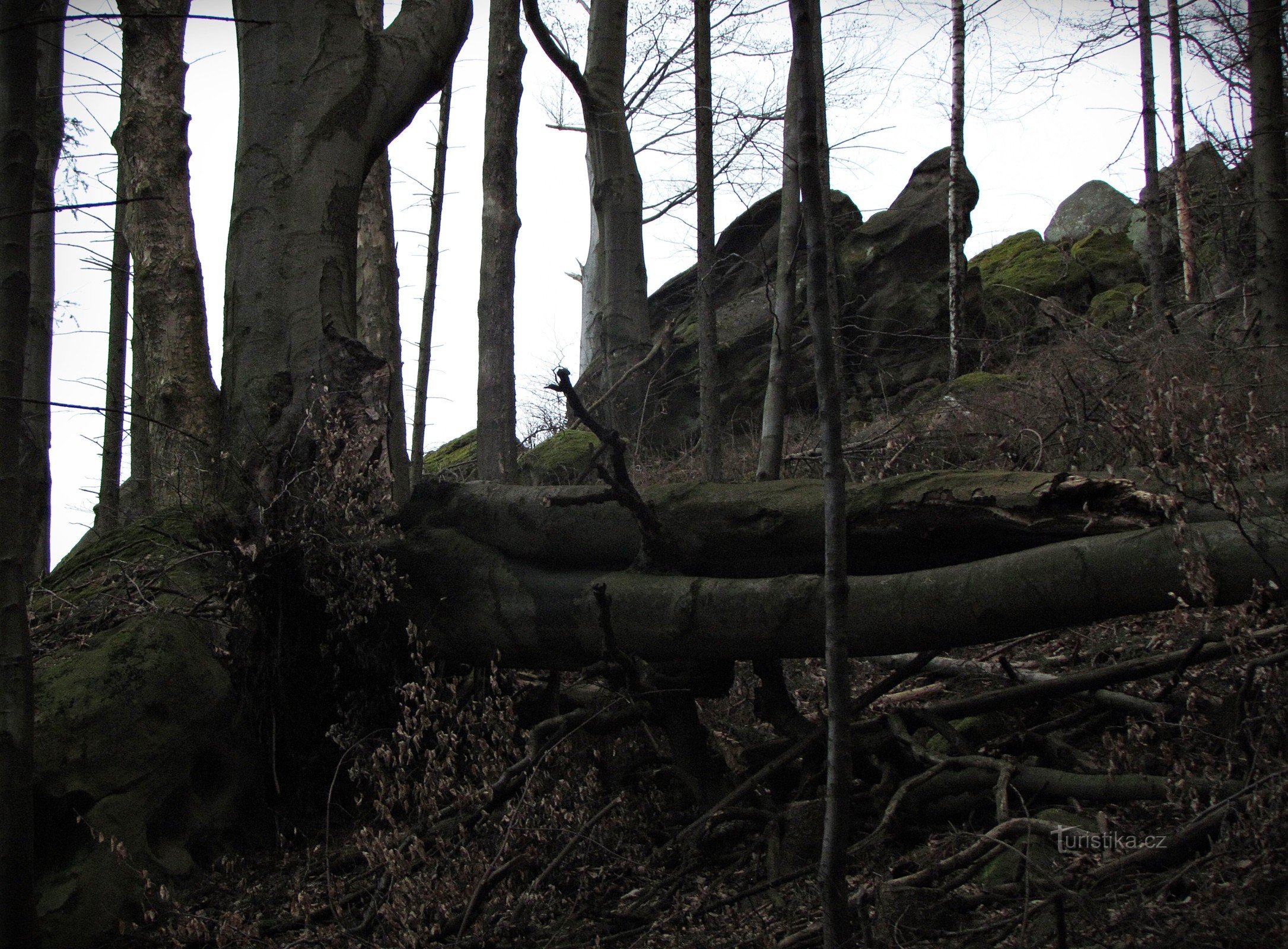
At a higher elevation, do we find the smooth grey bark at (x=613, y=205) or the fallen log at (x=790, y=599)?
the smooth grey bark at (x=613, y=205)

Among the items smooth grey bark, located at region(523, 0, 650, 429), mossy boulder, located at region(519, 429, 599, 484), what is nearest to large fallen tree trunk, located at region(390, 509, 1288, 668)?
mossy boulder, located at region(519, 429, 599, 484)

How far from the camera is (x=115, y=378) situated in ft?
42.0

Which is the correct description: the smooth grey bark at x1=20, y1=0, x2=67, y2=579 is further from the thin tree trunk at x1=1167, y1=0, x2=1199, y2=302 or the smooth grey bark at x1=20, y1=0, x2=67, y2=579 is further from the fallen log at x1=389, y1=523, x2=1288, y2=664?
the thin tree trunk at x1=1167, y1=0, x2=1199, y2=302

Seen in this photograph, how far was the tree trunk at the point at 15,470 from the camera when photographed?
126 inches

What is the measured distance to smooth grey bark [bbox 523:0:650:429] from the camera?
45.0 feet

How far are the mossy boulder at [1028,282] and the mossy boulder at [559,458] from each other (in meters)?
6.69

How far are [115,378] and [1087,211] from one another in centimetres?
2317

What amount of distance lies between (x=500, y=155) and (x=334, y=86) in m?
4.74

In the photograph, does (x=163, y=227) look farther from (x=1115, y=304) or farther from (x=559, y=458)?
(x=1115, y=304)

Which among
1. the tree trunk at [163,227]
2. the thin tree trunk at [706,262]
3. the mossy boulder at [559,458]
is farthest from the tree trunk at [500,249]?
the tree trunk at [163,227]

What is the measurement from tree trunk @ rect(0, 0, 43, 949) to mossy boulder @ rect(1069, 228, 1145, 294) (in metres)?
16.6

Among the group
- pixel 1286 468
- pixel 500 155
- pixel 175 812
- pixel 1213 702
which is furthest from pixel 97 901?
pixel 500 155

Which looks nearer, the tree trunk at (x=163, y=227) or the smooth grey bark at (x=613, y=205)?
the tree trunk at (x=163, y=227)

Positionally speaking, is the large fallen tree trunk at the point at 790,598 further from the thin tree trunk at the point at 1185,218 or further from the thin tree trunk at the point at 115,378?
the thin tree trunk at the point at 1185,218
